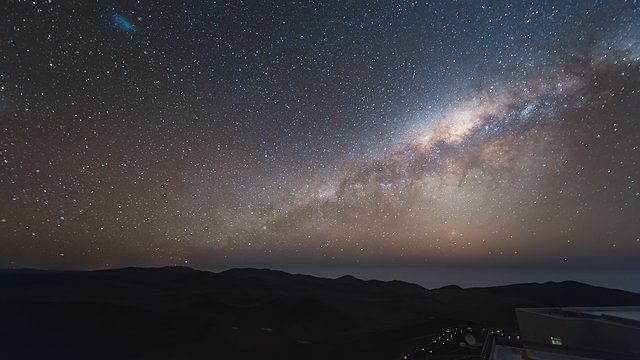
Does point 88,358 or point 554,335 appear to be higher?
point 554,335

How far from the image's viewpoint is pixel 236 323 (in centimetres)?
6225

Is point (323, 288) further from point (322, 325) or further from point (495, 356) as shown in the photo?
point (495, 356)

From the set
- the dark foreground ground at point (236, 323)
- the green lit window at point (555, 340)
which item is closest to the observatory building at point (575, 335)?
the green lit window at point (555, 340)

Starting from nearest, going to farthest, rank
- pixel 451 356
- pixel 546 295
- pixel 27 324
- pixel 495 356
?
pixel 495 356
pixel 451 356
pixel 27 324
pixel 546 295

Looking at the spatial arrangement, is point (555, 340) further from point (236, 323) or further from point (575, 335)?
point (236, 323)

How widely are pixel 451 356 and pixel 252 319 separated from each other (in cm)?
4444

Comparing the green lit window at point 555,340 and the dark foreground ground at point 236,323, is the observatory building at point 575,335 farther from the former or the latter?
the dark foreground ground at point 236,323

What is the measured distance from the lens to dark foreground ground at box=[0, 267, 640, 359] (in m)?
42.9

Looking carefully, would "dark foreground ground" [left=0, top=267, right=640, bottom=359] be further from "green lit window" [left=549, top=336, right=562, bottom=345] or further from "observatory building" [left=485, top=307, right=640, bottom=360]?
"green lit window" [left=549, top=336, right=562, bottom=345]

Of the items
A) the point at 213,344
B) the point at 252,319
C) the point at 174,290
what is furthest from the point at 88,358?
the point at 174,290

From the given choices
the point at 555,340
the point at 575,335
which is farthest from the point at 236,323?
the point at 575,335

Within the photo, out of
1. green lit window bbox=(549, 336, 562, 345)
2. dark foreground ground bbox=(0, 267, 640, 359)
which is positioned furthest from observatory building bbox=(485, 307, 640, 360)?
dark foreground ground bbox=(0, 267, 640, 359)

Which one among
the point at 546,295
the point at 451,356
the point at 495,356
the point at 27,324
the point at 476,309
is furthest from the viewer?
the point at 546,295

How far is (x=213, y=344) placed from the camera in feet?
153
